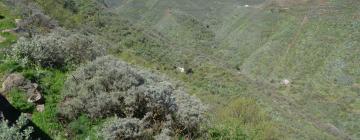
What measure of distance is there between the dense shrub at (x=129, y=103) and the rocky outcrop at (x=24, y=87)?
50 cm

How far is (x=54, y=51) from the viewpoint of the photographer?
37.2 ft

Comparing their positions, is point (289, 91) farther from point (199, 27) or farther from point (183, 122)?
point (183, 122)

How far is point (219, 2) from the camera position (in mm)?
127250

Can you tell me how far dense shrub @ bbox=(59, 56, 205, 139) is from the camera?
9.00 m

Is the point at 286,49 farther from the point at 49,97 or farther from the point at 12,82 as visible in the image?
the point at 12,82

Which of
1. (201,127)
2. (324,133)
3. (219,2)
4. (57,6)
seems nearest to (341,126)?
(324,133)

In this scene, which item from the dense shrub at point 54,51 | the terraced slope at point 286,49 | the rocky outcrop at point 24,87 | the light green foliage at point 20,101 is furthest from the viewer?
the terraced slope at point 286,49

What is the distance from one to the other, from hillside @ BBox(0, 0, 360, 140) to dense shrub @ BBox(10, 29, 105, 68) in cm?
41

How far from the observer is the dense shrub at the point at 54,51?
10492 mm

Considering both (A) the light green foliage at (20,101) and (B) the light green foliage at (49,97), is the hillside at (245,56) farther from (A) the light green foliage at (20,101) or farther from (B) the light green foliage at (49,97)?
(A) the light green foliage at (20,101)

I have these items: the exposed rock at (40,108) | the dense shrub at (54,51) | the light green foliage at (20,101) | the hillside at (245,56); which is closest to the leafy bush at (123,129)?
the hillside at (245,56)

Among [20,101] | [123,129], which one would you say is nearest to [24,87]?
[20,101]

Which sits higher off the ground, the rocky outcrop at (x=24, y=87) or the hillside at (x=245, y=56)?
the rocky outcrop at (x=24, y=87)

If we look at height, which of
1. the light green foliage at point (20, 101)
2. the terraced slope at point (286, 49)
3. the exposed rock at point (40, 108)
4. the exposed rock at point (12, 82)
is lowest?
the terraced slope at point (286, 49)
